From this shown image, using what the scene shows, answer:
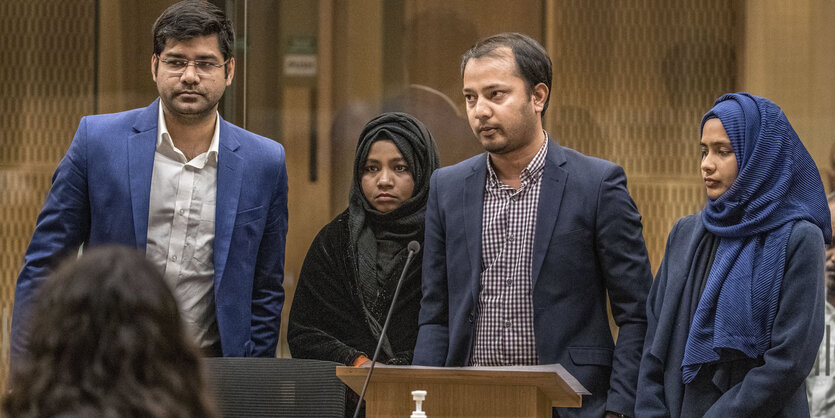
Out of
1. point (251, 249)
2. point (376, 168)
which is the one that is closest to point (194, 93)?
point (251, 249)

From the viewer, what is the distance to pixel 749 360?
3.20 metres

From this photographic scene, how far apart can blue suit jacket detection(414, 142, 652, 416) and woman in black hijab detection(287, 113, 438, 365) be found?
0.48 meters

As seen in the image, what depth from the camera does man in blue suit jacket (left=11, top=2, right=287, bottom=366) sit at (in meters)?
3.63

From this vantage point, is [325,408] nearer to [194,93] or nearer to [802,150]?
[194,93]

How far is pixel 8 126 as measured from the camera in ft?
18.9

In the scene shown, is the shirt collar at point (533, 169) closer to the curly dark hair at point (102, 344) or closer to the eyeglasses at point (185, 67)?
the eyeglasses at point (185, 67)

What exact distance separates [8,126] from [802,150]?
4039mm

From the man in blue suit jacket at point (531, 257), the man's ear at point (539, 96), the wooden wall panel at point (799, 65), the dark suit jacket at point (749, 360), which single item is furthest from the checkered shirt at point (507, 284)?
the wooden wall panel at point (799, 65)

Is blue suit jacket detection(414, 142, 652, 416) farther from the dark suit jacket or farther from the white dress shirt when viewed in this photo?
the white dress shirt

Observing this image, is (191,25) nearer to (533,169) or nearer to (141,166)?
(141,166)

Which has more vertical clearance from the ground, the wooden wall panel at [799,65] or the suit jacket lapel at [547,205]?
the wooden wall panel at [799,65]

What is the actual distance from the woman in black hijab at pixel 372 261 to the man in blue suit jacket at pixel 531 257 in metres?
0.43

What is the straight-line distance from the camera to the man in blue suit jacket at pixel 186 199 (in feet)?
11.9

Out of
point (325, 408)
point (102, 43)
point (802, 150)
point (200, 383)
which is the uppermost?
point (102, 43)
